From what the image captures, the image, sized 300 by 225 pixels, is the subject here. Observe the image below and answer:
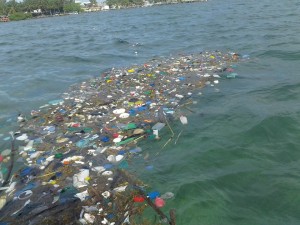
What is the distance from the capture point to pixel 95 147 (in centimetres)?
584

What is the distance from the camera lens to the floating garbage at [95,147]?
4.25 metres

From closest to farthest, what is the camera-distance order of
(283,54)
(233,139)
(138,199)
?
(138,199) < (233,139) < (283,54)

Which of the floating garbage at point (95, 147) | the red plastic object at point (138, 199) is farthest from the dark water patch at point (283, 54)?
the red plastic object at point (138, 199)

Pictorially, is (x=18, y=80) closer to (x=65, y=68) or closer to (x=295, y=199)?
(x=65, y=68)

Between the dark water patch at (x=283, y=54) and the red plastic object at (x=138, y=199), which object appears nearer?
the red plastic object at (x=138, y=199)

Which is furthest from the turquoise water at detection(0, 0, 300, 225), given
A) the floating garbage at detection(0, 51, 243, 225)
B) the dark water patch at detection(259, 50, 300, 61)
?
the floating garbage at detection(0, 51, 243, 225)

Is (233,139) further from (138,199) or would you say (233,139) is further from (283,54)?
(283,54)

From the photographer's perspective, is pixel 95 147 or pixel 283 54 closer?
pixel 95 147

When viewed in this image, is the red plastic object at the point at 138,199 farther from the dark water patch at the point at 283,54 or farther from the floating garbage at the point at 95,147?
the dark water patch at the point at 283,54

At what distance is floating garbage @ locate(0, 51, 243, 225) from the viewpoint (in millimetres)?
4250

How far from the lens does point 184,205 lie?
4.27 m

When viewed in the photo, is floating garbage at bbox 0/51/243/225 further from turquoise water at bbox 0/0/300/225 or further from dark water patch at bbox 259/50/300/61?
dark water patch at bbox 259/50/300/61

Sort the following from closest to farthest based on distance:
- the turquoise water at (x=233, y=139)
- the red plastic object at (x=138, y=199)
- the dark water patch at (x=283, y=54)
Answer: the turquoise water at (x=233, y=139) < the red plastic object at (x=138, y=199) < the dark water patch at (x=283, y=54)

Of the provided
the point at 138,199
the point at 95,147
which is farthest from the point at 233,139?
the point at 95,147
